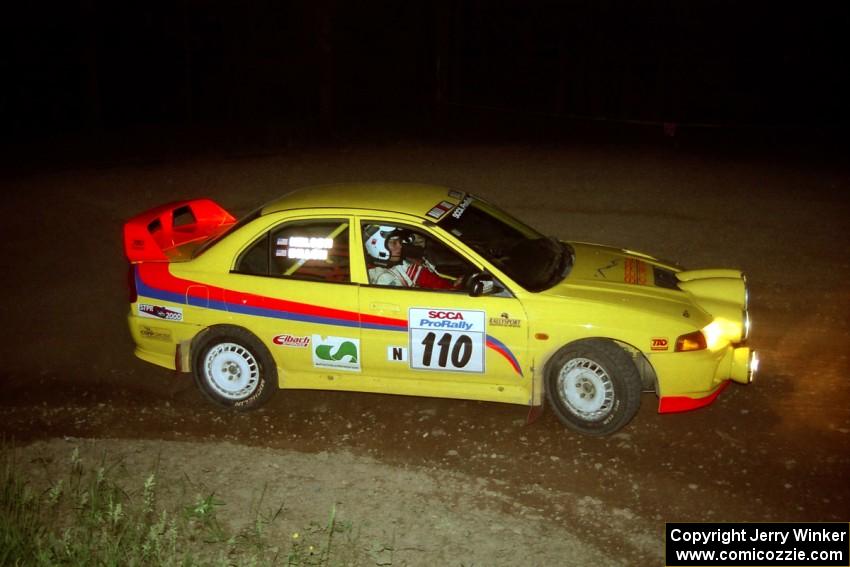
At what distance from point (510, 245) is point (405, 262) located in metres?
0.93

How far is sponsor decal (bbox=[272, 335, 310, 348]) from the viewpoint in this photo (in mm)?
6613

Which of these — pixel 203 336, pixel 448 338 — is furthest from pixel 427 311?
pixel 203 336

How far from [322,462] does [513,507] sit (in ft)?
4.63

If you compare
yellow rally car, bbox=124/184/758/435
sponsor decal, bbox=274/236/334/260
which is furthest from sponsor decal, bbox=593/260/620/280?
sponsor decal, bbox=274/236/334/260

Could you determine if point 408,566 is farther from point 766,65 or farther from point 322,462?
point 766,65

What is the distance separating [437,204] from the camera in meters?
6.81

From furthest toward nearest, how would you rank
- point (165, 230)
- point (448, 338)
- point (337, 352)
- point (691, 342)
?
point (165, 230) < point (337, 352) < point (448, 338) < point (691, 342)

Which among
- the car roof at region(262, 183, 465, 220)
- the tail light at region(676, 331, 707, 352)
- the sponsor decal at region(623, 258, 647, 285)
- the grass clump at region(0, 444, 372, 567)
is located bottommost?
the grass clump at region(0, 444, 372, 567)

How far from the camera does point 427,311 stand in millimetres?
6297

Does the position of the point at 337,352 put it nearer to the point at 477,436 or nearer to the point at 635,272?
the point at 477,436

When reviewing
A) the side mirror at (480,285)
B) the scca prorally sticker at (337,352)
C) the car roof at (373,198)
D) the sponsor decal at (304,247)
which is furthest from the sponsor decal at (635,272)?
the sponsor decal at (304,247)

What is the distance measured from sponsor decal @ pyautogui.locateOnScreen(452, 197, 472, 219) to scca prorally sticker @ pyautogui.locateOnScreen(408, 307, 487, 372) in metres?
0.89

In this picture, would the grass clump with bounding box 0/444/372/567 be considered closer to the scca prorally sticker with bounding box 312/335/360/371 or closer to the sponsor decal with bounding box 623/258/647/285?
the scca prorally sticker with bounding box 312/335/360/371

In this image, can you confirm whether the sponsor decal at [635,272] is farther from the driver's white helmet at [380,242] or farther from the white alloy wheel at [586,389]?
the driver's white helmet at [380,242]
